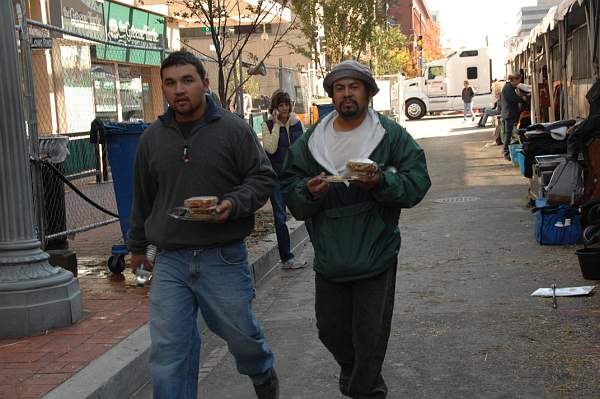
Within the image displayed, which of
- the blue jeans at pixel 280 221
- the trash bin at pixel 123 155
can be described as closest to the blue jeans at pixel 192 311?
the trash bin at pixel 123 155

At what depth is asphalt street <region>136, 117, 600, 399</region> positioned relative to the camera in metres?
5.13

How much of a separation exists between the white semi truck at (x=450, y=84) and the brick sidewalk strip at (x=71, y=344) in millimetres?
40374

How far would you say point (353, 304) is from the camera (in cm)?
414

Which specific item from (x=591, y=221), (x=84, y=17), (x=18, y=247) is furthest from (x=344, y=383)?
(x=84, y=17)

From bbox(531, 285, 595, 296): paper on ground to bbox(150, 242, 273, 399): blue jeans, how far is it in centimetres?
369

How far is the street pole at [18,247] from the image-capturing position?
612 centimetres

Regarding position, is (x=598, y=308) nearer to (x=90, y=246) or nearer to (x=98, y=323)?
(x=98, y=323)

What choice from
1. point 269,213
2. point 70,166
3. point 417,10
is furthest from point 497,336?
point 417,10

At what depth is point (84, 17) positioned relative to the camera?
63.8 feet

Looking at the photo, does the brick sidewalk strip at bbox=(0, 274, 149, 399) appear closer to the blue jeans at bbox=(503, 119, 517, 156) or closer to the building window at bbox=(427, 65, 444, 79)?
the blue jeans at bbox=(503, 119, 517, 156)

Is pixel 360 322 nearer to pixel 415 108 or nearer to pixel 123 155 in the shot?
pixel 123 155

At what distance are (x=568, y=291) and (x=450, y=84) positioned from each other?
4198 centimetres

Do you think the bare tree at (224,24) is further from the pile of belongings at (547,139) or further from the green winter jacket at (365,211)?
the green winter jacket at (365,211)

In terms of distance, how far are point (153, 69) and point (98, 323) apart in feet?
47.3
